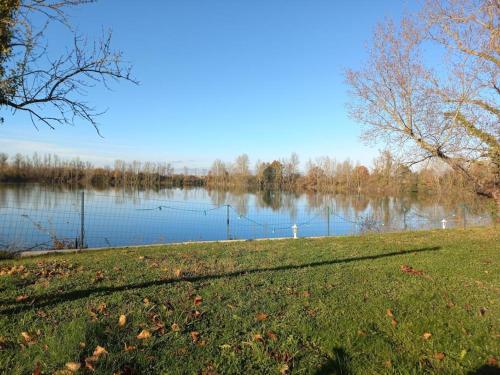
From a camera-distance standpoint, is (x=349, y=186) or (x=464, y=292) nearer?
(x=464, y=292)

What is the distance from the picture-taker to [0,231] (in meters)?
15.9

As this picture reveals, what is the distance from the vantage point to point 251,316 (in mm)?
4227

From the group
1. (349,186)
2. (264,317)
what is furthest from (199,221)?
(349,186)

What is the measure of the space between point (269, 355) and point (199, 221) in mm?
18907

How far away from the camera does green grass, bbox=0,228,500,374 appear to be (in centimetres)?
323

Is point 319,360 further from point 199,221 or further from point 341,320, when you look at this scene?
point 199,221

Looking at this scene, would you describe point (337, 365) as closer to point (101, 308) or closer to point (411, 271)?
point (101, 308)

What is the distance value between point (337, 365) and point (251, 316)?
1266 mm

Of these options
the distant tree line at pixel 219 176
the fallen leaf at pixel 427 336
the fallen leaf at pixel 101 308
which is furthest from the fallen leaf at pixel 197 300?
the distant tree line at pixel 219 176

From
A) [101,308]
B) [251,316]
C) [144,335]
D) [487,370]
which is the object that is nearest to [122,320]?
[144,335]

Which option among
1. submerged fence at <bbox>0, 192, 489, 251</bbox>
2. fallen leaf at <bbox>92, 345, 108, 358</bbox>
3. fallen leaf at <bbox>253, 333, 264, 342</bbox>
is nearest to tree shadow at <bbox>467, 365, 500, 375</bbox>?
fallen leaf at <bbox>253, 333, 264, 342</bbox>

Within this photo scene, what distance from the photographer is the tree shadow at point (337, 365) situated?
10.1 ft

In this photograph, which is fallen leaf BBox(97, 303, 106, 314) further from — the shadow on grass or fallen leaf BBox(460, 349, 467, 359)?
fallen leaf BBox(460, 349, 467, 359)

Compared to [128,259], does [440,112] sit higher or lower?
higher
